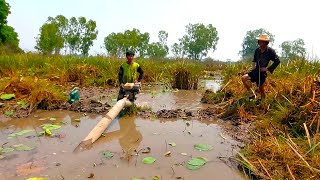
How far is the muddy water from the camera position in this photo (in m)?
3.56

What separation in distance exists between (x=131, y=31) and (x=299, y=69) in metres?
37.9

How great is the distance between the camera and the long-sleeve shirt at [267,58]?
6600 mm

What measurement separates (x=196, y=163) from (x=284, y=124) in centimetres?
208

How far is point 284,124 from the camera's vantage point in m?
5.19

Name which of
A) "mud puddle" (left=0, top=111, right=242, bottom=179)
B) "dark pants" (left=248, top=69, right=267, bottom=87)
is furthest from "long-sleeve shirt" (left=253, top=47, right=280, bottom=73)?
"mud puddle" (left=0, top=111, right=242, bottom=179)

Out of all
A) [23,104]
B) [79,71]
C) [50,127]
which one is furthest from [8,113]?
[79,71]

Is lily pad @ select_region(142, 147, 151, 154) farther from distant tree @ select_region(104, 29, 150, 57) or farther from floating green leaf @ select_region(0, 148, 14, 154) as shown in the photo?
distant tree @ select_region(104, 29, 150, 57)

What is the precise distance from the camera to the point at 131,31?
43938 millimetres

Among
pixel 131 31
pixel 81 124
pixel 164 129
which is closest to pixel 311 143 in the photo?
pixel 164 129

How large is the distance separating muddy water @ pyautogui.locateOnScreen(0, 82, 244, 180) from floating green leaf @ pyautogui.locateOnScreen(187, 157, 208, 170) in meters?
0.06

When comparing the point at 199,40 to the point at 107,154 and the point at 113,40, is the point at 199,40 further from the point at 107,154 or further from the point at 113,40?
the point at 107,154

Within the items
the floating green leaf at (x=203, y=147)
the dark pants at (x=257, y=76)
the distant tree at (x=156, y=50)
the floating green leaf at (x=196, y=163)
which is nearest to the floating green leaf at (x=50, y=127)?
→ the floating green leaf at (x=203, y=147)

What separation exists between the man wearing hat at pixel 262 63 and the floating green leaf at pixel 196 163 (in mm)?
3255

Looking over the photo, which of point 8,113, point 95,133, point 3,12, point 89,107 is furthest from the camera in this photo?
point 3,12
